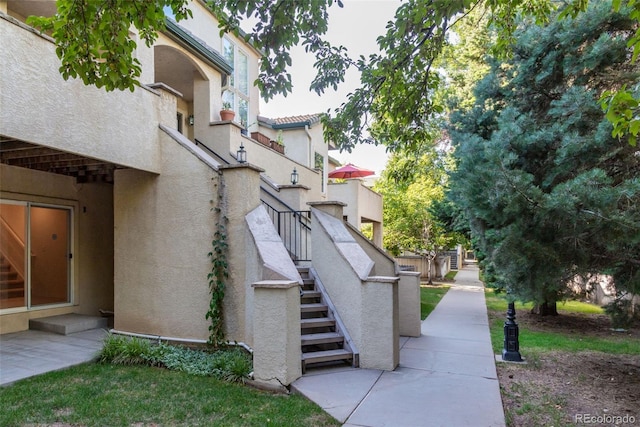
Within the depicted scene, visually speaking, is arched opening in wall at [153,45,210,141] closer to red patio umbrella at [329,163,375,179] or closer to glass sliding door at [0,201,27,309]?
glass sliding door at [0,201,27,309]

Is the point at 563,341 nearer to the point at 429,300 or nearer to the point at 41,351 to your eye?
the point at 429,300

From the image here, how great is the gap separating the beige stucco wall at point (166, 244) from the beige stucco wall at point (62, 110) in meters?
0.55

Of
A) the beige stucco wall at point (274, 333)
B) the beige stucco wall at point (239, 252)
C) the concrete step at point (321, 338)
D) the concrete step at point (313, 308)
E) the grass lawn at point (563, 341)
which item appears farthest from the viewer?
the grass lawn at point (563, 341)

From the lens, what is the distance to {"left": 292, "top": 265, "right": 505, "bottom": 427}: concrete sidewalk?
14.6 ft

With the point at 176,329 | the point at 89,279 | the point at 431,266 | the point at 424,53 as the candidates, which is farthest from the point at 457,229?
the point at 89,279

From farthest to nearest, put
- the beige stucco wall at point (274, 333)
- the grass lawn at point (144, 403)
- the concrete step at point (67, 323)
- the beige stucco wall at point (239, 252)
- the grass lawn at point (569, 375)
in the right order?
the concrete step at point (67, 323) < the beige stucco wall at point (239, 252) < the beige stucco wall at point (274, 333) < the grass lawn at point (569, 375) < the grass lawn at point (144, 403)

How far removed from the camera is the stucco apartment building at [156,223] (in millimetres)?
5301

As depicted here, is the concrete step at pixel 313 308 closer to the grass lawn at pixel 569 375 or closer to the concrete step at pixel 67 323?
the grass lawn at pixel 569 375

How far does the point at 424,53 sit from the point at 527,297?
13.5 ft

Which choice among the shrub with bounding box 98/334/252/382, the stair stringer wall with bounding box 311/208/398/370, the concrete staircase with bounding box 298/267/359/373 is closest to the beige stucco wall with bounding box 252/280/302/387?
the shrub with bounding box 98/334/252/382

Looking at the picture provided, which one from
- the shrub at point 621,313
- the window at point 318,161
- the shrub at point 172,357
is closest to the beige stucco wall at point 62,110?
the shrub at point 172,357

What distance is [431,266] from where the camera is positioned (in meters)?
22.4

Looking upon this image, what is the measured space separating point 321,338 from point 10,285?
662 centimetres

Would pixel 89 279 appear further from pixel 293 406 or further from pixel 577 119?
pixel 577 119
